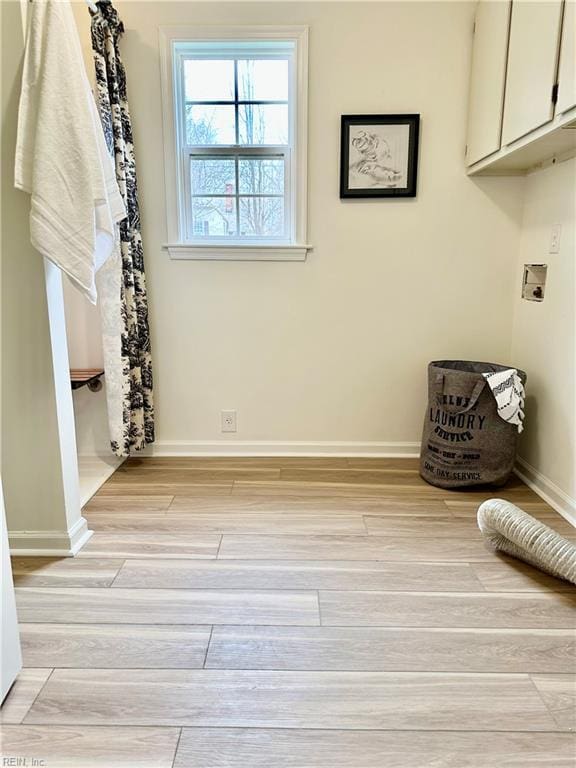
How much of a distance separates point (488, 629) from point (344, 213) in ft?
6.49

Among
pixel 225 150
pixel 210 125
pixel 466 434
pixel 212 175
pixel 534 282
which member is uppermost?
pixel 210 125

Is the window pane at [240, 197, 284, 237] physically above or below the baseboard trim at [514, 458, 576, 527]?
above

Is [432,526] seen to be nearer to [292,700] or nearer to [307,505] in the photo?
[307,505]

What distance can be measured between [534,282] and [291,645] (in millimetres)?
2058

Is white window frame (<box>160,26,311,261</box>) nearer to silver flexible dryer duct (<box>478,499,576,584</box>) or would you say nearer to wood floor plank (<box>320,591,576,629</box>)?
silver flexible dryer duct (<box>478,499,576,584</box>)

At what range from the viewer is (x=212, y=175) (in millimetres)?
2592

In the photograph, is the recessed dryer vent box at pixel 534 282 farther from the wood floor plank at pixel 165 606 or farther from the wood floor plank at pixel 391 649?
the wood floor plank at pixel 165 606

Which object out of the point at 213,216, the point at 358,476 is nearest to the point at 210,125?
the point at 213,216

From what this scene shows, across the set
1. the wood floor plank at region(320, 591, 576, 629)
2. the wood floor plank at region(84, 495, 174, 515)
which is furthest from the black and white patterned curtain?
the wood floor plank at region(320, 591, 576, 629)

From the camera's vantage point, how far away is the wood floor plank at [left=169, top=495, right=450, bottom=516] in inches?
84.5

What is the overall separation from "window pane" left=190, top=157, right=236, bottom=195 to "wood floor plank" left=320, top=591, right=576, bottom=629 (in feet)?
6.72

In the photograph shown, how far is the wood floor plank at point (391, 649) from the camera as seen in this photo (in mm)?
1295

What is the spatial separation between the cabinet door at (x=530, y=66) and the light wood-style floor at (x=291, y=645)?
5.30 feet

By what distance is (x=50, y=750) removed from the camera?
107 centimetres
